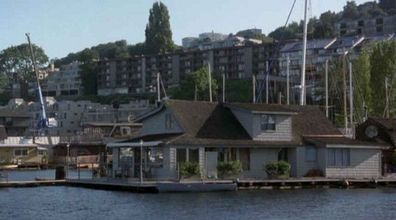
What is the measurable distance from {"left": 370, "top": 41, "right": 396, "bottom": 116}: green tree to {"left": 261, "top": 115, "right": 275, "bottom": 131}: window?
4679cm

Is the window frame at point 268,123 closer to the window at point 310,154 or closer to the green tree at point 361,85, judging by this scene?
the window at point 310,154

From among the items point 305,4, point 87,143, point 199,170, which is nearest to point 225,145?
point 199,170

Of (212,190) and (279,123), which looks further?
(279,123)

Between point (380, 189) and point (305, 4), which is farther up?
point (305, 4)

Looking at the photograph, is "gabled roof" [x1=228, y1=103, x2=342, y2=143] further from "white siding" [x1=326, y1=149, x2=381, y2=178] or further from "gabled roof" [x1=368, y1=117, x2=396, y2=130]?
"gabled roof" [x1=368, y1=117, x2=396, y2=130]

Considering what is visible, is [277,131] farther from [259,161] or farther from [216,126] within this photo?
[216,126]

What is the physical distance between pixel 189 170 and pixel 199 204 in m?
9.23

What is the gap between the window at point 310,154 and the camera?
2320 inches

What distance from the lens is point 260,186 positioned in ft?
176

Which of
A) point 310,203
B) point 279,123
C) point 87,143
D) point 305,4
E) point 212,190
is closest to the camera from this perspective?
point 310,203

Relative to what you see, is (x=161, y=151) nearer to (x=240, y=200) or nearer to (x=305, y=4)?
(x=240, y=200)

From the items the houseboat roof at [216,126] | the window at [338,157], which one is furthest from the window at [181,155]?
the window at [338,157]

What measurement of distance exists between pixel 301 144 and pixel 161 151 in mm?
11518

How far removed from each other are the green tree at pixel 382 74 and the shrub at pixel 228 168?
51.5 metres
